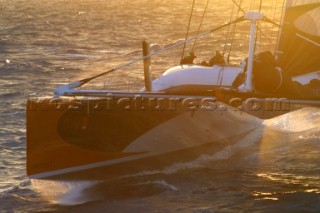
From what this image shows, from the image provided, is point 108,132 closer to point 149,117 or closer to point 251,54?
point 149,117

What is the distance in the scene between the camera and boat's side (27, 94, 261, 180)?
14.5m

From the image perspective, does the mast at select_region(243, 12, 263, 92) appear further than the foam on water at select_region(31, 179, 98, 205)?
Yes

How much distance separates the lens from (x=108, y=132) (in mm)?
14828

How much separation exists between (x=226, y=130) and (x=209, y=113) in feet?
4.19

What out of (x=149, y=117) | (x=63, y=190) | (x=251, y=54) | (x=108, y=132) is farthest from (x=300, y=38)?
(x=63, y=190)

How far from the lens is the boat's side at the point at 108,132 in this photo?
47.4ft

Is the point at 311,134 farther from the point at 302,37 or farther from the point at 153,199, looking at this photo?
the point at 153,199

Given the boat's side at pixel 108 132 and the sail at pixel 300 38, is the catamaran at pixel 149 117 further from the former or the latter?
the sail at pixel 300 38

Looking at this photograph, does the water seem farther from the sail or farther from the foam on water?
the sail

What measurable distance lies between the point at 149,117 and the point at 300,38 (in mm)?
6308

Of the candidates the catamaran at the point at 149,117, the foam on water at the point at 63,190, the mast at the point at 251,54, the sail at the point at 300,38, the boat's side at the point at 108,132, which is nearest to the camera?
the foam on water at the point at 63,190

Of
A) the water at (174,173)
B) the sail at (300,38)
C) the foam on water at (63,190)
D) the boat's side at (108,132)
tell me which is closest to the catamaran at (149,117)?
the boat's side at (108,132)

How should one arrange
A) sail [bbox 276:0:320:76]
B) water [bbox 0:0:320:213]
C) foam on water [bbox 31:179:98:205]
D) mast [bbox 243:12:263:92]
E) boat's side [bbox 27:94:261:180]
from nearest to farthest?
water [bbox 0:0:320:213], foam on water [bbox 31:179:98:205], boat's side [bbox 27:94:261:180], mast [bbox 243:12:263:92], sail [bbox 276:0:320:76]

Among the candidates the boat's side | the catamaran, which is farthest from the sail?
the boat's side
